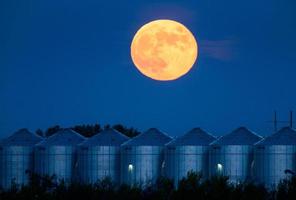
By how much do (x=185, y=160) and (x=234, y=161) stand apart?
16.0 ft

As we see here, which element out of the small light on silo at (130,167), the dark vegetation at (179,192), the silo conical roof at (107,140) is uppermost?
the silo conical roof at (107,140)

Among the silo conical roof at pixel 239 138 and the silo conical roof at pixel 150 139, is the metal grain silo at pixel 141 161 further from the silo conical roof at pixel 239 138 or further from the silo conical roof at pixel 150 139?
the silo conical roof at pixel 239 138

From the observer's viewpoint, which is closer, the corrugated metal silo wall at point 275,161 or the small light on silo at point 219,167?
the corrugated metal silo wall at point 275,161

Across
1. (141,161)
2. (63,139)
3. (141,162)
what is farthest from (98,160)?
(63,139)

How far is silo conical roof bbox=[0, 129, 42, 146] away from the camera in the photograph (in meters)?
99.8

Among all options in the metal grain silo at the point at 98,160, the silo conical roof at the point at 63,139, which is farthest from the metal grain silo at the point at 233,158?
the silo conical roof at the point at 63,139

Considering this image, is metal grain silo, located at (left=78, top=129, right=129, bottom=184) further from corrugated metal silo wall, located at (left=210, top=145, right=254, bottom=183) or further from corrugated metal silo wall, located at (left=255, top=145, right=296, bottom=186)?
corrugated metal silo wall, located at (left=255, top=145, right=296, bottom=186)

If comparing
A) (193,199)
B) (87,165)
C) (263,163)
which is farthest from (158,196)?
(87,165)

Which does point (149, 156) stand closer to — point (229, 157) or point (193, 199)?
point (229, 157)

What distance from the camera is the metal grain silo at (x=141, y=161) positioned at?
92.2 metres

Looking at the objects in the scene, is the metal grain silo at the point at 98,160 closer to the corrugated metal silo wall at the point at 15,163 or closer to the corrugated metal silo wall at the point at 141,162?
the corrugated metal silo wall at the point at 141,162

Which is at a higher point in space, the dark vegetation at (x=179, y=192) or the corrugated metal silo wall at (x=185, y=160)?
the corrugated metal silo wall at (x=185, y=160)

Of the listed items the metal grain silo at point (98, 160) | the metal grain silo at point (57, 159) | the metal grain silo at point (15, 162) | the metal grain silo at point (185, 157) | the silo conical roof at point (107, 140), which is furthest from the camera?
the metal grain silo at point (15, 162)

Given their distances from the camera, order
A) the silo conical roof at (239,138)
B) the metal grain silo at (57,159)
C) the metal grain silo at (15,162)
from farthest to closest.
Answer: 1. the metal grain silo at (15,162)
2. the metal grain silo at (57,159)
3. the silo conical roof at (239,138)
